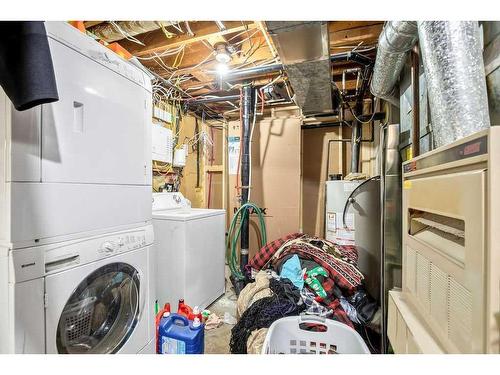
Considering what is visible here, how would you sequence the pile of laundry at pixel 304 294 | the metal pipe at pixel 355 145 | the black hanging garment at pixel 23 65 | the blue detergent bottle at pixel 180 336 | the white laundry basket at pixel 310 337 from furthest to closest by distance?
the metal pipe at pixel 355 145 → the pile of laundry at pixel 304 294 → the blue detergent bottle at pixel 180 336 → the white laundry basket at pixel 310 337 → the black hanging garment at pixel 23 65

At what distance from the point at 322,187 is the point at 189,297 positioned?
7.16 ft

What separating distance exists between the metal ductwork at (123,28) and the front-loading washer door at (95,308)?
1456mm

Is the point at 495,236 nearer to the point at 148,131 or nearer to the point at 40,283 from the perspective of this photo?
the point at 40,283

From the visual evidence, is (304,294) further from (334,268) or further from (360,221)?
(360,221)

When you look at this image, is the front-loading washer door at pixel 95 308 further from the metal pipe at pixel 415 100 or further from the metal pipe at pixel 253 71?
the metal pipe at pixel 253 71

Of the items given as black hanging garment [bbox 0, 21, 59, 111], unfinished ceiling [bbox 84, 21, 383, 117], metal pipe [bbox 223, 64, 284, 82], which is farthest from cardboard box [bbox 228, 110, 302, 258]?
black hanging garment [bbox 0, 21, 59, 111]

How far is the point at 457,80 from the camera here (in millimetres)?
748

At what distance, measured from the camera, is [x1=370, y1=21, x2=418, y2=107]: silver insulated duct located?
1.09 metres

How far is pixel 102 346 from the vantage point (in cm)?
113

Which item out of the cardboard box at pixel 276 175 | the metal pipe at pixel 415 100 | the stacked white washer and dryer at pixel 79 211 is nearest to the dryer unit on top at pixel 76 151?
the stacked white washer and dryer at pixel 79 211

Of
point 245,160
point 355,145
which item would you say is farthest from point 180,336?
point 355,145

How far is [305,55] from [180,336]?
1944 mm

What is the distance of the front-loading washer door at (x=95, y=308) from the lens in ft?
2.89
